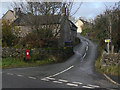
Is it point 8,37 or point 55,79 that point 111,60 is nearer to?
point 55,79

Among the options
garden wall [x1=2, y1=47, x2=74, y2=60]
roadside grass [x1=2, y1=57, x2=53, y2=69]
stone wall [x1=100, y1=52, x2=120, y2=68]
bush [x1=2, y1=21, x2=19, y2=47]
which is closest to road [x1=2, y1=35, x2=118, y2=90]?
stone wall [x1=100, y1=52, x2=120, y2=68]

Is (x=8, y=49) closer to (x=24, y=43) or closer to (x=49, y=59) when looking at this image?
(x=24, y=43)

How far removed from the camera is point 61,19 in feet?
56.2

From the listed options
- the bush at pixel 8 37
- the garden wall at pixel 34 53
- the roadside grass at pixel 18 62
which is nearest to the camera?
the roadside grass at pixel 18 62

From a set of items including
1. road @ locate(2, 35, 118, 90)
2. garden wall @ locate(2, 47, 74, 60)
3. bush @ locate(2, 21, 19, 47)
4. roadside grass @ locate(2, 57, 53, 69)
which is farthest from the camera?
bush @ locate(2, 21, 19, 47)

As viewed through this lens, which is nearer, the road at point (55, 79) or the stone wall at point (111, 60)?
the road at point (55, 79)

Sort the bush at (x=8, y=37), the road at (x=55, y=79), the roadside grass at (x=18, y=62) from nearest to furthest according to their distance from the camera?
the road at (x=55, y=79), the roadside grass at (x=18, y=62), the bush at (x=8, y=37)

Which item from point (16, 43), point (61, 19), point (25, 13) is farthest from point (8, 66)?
point (61, 19)

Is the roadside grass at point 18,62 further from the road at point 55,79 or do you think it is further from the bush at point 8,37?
the bush at point 8,37

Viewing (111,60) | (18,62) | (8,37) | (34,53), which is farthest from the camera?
(8,37)

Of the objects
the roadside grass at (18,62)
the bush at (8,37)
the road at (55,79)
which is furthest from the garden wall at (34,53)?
the road at (55,79)

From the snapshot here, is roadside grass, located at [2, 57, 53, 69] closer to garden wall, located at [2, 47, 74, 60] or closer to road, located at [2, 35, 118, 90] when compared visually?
garden wall, located at [2, 47, 74, 60]

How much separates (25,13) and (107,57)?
11.0 m

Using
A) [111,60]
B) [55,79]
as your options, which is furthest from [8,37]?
[111,60]
